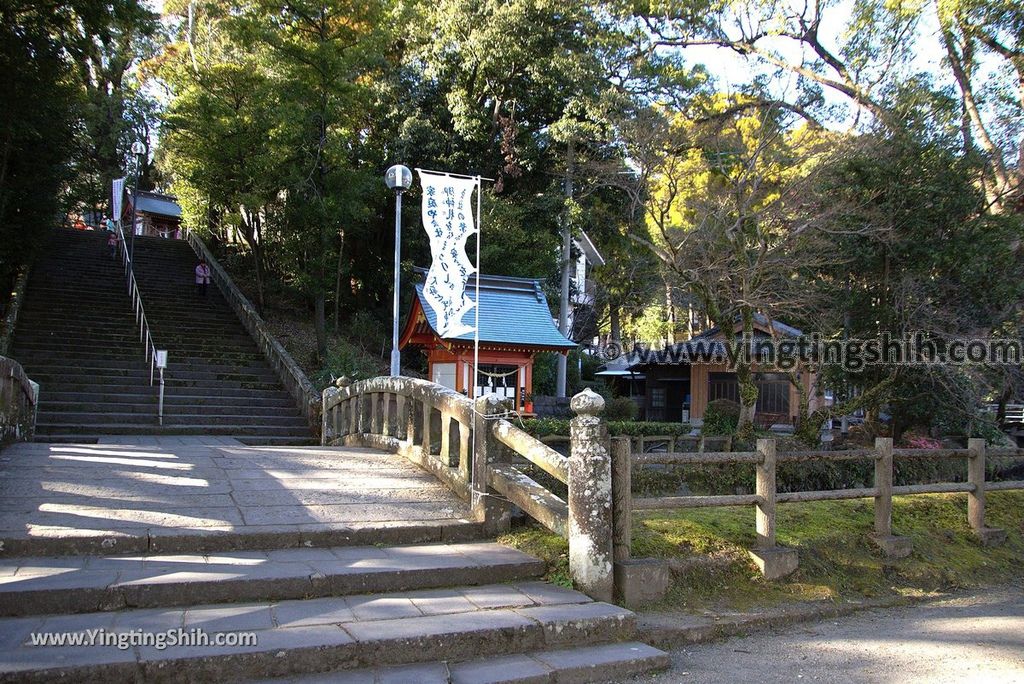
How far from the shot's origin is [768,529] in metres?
6.79

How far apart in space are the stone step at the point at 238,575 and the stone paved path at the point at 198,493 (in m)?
0.36

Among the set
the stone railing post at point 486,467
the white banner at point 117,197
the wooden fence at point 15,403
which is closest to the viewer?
the stone railing post at point 486,467

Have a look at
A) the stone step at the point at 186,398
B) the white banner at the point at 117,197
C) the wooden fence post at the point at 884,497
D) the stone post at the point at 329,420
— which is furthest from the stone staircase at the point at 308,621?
the white banner at the point at 117,197

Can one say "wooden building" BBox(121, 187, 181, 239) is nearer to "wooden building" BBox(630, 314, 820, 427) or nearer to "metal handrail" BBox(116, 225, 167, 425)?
"metal handrail" BBox(116, 225, 167, 425)

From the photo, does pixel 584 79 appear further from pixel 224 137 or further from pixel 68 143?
pixel 68 143

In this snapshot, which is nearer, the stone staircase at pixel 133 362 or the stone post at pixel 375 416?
the stone post at pixel 375 416

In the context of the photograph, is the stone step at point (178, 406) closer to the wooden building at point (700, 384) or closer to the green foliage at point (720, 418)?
the green foliage at point (720, 418)

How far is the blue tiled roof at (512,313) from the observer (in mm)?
17748

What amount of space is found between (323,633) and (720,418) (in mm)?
17478

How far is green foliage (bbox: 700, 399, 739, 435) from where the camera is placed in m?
19.2

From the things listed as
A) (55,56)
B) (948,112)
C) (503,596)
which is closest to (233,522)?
(503,596)

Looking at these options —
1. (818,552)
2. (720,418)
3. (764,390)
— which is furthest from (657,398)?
(818,552)

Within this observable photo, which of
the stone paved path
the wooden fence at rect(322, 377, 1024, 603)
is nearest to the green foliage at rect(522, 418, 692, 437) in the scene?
the wooden fence at rect(322, 377, 1024, 603)

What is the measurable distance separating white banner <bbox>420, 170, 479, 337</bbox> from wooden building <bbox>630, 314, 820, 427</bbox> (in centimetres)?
1199
